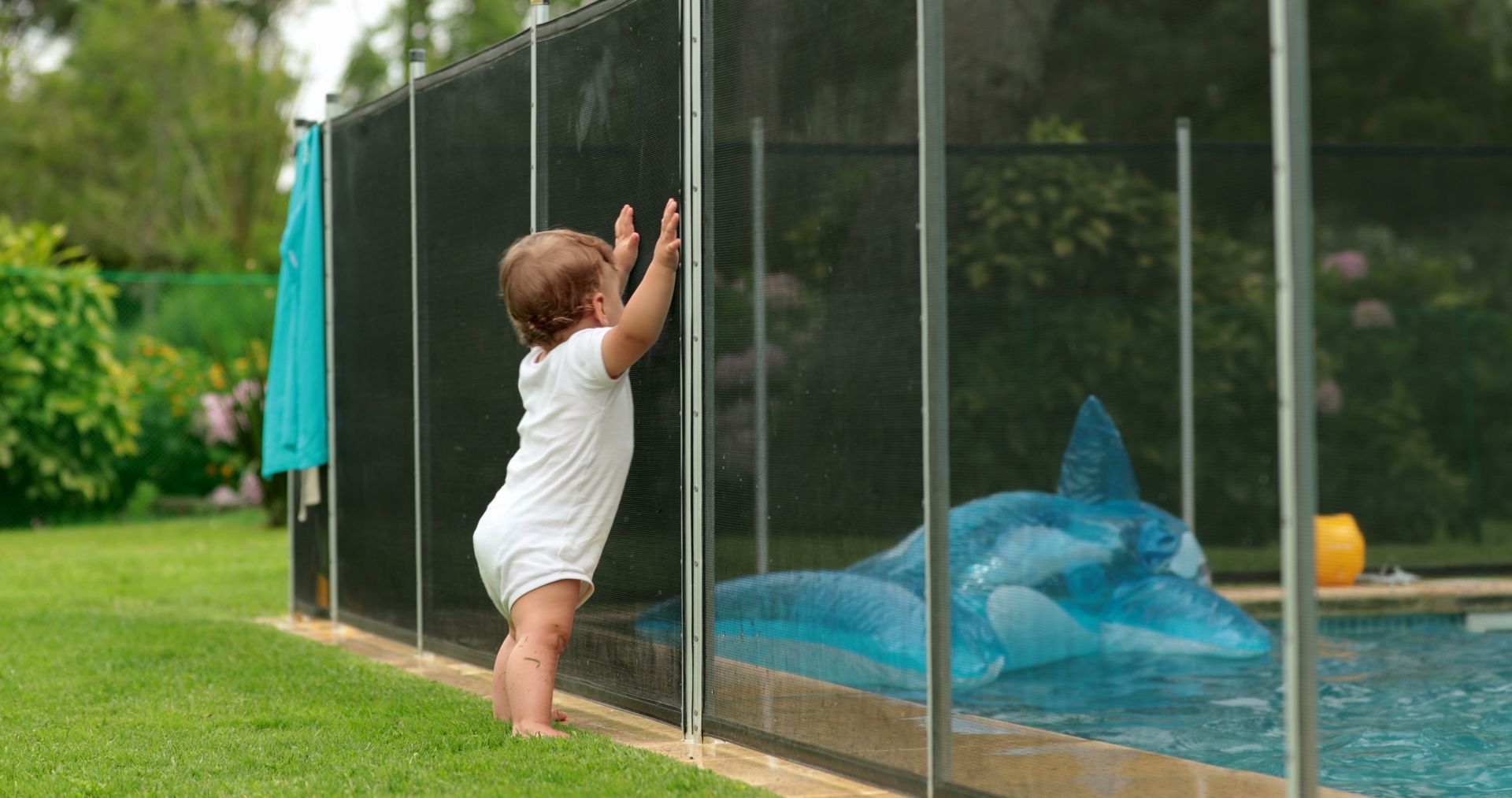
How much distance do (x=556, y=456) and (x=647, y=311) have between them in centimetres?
47

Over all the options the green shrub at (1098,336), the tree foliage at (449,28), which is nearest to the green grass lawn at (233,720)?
the green shrub at (1098,336)

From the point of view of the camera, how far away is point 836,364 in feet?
11.8

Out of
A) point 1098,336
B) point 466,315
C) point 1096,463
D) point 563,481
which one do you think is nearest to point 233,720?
point 563,481

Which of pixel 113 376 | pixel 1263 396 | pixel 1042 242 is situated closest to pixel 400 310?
pixel 1042 242

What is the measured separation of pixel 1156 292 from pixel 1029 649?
13.7 ft

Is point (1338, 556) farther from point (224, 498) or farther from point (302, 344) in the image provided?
point (224, 498)

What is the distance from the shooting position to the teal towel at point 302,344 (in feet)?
20.8

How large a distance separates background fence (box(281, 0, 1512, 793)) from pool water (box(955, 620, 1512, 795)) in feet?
0.11

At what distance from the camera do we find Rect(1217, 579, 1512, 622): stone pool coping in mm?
7582

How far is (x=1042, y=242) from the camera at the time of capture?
373 inches

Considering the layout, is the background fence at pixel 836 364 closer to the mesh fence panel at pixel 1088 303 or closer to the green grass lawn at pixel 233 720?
the mesh fence panel at pixel 1088 303

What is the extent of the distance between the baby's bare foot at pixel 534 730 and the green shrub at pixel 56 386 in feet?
27.0

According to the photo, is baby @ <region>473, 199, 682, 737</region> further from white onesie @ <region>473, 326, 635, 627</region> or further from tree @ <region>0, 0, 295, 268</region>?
tree @ <region>0, 0, 295, 268</region>

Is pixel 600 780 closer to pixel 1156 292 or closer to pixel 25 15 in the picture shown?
pixel 1156 292
